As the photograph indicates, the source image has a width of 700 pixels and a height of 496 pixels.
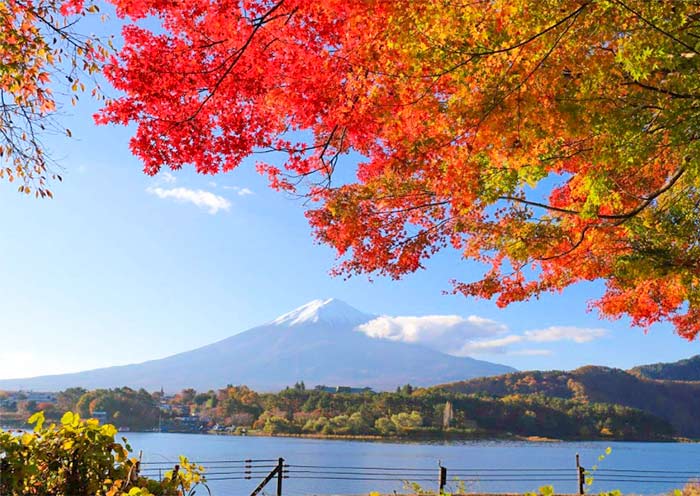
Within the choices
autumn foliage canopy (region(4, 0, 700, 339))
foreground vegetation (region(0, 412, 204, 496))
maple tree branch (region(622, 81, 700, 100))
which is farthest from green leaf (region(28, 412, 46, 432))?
maple tree branch (region(622, 81, 700, 100))

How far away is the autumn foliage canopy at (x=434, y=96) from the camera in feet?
12.5

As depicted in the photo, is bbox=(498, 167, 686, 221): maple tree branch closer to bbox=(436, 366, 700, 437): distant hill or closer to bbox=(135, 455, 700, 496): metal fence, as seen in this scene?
bbox=(135, 455, 700, 496): metal fence

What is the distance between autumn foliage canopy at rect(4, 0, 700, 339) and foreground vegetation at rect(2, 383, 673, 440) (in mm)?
52605

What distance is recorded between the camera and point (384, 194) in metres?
7.30

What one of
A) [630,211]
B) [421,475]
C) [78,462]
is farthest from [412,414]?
[78,462]

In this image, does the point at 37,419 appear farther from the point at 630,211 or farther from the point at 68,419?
the point at 630,211

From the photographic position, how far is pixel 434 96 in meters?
4.74

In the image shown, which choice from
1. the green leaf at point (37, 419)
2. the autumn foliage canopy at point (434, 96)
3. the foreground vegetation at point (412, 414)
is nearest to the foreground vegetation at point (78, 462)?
the green leaf at point (37, 419)

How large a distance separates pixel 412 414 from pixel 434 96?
5858 cm

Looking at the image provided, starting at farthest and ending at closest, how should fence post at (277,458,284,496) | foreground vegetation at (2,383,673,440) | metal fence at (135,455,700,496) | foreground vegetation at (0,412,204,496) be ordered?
foreground vegetation at (2,383,673,440)
fence post at (277,458,284,496)
metal fence at (135,455,700,496)
foreground vegetation at (0,412,204,496)

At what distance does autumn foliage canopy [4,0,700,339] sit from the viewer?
12.5 feet

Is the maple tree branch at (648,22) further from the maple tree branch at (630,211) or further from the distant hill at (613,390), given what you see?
the distant hill at (613,390)

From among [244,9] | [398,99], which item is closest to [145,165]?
[244,9]

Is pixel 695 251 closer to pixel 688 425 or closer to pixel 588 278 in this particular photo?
pixel 588 278
